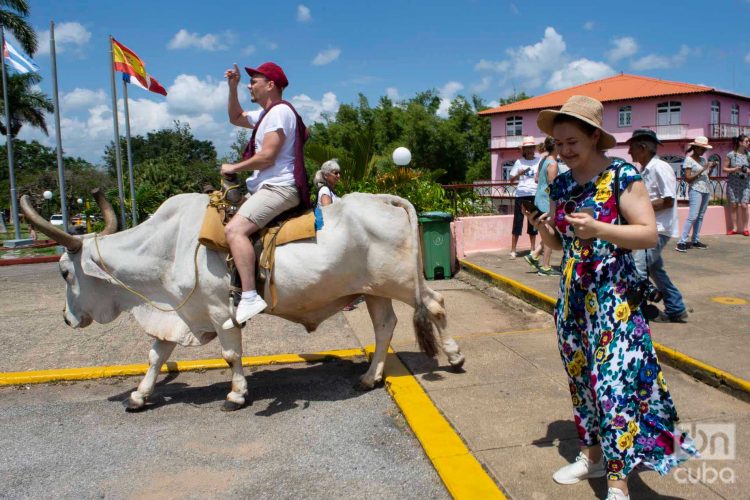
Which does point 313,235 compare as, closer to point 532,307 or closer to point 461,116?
point 532,307

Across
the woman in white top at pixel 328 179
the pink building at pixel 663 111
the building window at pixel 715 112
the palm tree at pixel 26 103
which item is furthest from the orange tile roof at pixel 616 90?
the woman in white top at pixel 328 179

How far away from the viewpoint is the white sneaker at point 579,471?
3.10 metres

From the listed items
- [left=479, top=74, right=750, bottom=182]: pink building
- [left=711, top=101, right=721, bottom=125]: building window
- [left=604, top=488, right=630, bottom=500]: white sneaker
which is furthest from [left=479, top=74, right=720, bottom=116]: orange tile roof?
[left=604, top=488, right=630, bottom=500]: white sneaker

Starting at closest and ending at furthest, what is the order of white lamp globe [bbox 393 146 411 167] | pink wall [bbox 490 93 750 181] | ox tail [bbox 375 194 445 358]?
1. ox tail [bbox 375 194 445 358]
2. white lamp globe [bbox 393 146 411 167]
3. pink wall [bbox 490 93 750 181]

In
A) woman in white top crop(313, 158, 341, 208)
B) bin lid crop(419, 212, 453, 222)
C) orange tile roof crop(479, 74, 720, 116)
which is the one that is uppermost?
orange tile roof crop(479, 74, 720, 116)

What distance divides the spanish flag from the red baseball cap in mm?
13573

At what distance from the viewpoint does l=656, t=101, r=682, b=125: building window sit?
146 ft

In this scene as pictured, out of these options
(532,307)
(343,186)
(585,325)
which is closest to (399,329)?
(532,307)

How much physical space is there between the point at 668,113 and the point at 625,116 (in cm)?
309

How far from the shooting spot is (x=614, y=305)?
108 inches

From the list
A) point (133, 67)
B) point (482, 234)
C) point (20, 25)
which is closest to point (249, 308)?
point (482, 234)

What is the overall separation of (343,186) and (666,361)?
288 inches

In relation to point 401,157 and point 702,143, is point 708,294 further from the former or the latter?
point 401,157

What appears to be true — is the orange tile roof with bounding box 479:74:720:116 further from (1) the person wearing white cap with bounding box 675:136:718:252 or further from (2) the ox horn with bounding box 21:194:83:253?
(2) the ox horn with bounding box 21:194:83:253
